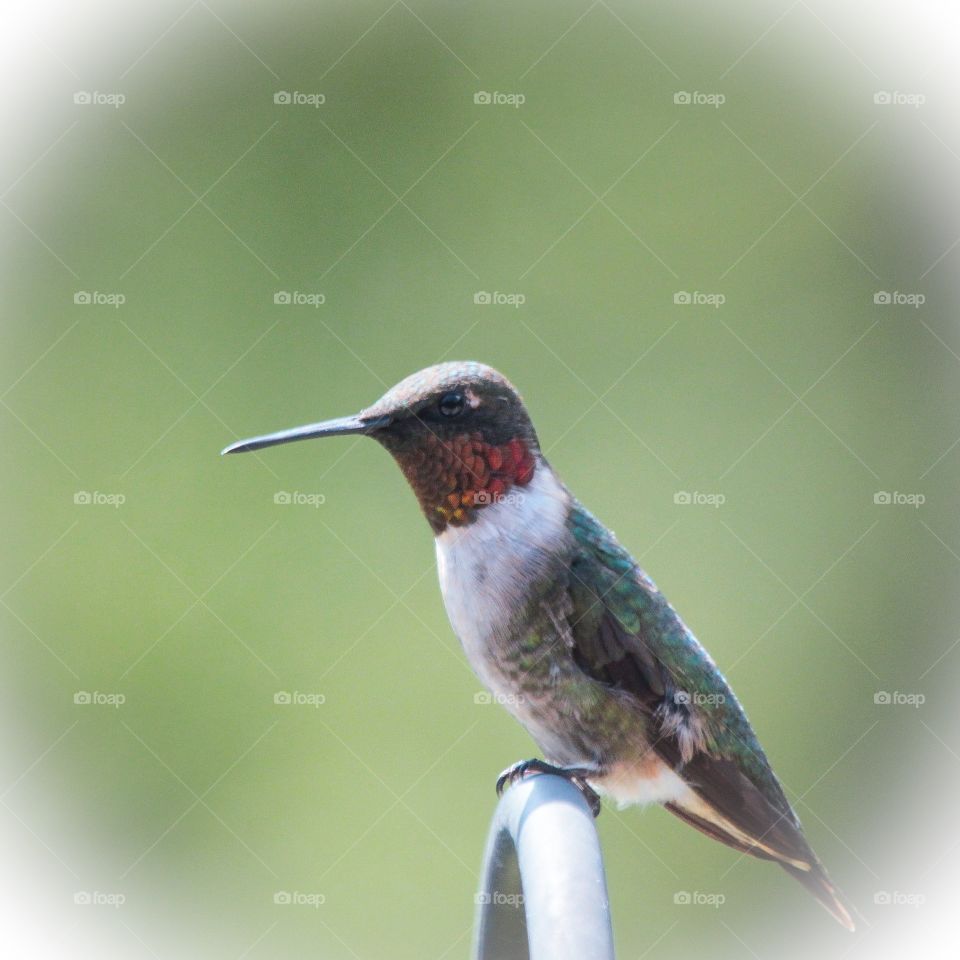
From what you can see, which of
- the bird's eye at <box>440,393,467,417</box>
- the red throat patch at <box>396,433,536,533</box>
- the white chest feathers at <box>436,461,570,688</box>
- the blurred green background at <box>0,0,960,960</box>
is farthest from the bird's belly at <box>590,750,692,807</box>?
the blurred green background at <box>0,0,960,960</box>

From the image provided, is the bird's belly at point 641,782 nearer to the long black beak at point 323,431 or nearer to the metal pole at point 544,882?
the metal pole at point 544,882

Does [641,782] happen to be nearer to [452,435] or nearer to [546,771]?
[546,771]

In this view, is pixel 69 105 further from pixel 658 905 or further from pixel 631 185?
pixel 658 905

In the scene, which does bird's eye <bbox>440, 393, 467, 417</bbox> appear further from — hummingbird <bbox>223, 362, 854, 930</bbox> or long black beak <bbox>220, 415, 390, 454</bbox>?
long black beak <bbox>220, 415, 390, 454</bbox>

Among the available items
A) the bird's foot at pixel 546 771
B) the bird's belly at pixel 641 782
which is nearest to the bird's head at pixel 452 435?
the bird's foot at pixel 546 771

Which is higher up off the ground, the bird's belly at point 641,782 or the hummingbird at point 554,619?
the hummingbird at point 554,619

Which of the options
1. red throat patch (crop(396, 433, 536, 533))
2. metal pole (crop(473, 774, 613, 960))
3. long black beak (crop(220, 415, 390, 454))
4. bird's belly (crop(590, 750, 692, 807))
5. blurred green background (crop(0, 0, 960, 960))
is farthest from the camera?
blurred green background (crop(0, 0, 960, 960))

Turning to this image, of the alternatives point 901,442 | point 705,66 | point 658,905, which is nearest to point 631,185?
point 705,66

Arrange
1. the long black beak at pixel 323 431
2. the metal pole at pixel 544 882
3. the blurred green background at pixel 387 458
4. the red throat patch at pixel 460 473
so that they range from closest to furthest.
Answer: the metal pole at pixel 544 882
the long black beak at pixel 323 431
the red throat patch at pixel 460 473
the blurred green background at pixel 387 458
